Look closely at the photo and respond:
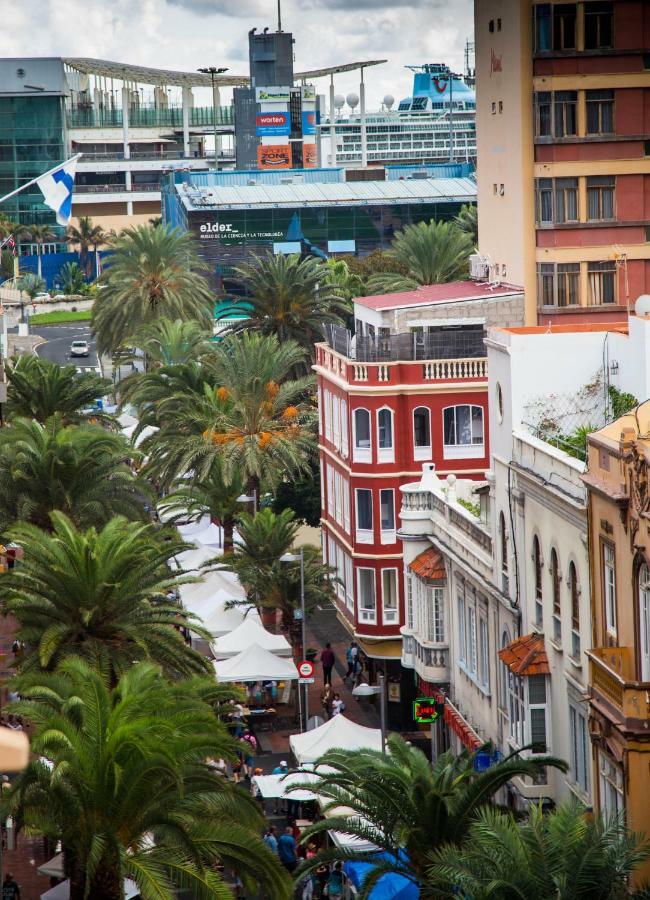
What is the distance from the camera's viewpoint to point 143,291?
84.5 metres

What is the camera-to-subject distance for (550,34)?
169 ft

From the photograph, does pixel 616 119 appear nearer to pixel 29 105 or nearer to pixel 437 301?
pixel 437 301

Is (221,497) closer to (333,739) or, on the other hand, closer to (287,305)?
(287,305)

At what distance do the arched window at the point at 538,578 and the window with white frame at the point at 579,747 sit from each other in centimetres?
240

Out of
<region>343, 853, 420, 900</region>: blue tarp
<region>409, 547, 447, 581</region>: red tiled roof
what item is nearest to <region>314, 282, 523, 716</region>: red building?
<region>409, 547, 447, 581</region>: red tiled roof

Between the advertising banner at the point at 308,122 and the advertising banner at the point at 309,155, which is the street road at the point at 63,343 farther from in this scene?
the advertising banner at the point at 309,155

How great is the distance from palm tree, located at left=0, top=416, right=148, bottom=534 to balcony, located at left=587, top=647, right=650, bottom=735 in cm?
2084

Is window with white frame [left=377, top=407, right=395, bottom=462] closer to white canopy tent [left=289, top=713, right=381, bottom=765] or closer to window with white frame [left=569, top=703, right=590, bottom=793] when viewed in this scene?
white canopy tent [left=289, top=713, right=381, bottom=765]

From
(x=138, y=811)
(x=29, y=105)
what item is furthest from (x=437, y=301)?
(x=29, y=105)

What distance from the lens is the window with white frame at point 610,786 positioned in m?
25.7

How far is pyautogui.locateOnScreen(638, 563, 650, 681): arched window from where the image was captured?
2483 centimetres

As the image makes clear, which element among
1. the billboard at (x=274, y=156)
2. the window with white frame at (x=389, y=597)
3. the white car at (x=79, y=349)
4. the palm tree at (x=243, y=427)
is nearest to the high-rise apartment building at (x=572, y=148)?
the palm tree at (x=243, y=427)

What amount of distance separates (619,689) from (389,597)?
1000 inches

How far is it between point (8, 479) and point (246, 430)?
14125mm
